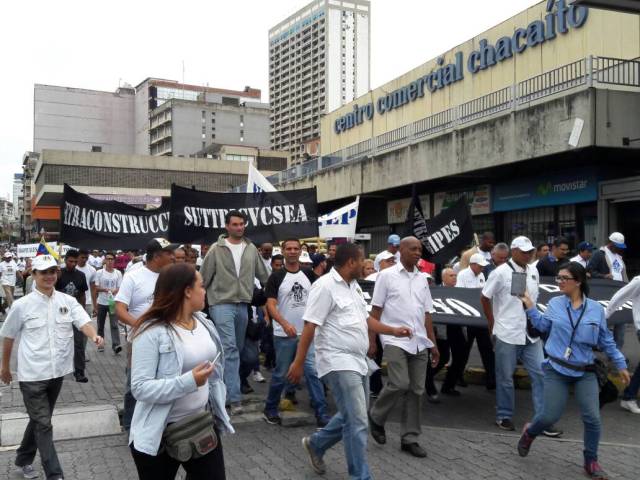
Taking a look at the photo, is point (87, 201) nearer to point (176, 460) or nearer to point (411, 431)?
point (411, 431)

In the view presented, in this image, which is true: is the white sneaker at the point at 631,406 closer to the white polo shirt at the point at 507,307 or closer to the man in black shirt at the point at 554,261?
the white polo shirt at the point at 507,307

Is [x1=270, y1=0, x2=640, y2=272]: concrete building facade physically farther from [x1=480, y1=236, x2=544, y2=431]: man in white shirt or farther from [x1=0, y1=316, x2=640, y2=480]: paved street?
[x1=0, y1=316, x2=640, y2=480]: paved street

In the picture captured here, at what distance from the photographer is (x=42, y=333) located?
17.3 feet

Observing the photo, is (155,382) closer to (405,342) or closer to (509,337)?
(405,342)

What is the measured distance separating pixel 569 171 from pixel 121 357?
1328 cm

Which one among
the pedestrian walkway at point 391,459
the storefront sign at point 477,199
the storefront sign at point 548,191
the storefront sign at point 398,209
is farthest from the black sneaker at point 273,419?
the storefront sign at point 398,209

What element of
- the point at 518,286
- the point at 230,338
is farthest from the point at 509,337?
the point at 230,338

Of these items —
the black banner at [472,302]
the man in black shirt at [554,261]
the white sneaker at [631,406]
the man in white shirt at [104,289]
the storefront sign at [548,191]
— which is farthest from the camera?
the storefront sign at [548,191]

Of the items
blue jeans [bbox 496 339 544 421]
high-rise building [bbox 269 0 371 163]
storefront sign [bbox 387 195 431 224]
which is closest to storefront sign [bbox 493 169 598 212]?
storefront sign [bbox 387 195 431 224]

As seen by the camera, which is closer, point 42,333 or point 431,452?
point 42,333

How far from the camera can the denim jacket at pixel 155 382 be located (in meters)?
3.17

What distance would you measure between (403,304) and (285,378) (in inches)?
59.4

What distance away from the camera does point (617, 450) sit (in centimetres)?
583

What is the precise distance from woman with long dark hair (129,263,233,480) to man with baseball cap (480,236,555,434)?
3.88 meters
